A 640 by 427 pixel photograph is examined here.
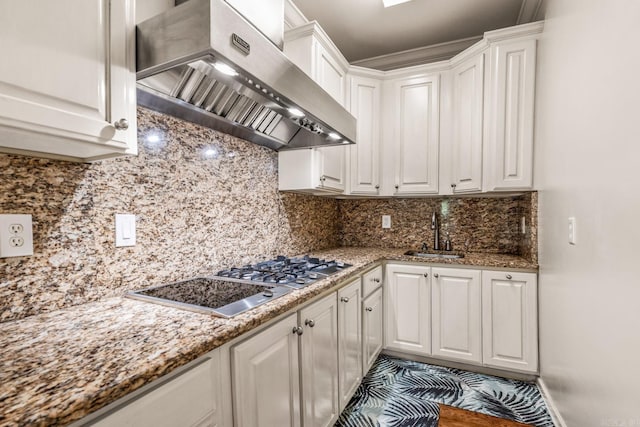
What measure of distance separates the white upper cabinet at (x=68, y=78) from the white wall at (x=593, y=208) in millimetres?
1499

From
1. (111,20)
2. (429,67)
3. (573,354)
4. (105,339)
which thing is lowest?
(573,354)

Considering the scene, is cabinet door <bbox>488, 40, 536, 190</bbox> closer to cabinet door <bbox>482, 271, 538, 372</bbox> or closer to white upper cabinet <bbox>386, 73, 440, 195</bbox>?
white upper cabinet <bbox>386, 73, 440, 195</bbox>

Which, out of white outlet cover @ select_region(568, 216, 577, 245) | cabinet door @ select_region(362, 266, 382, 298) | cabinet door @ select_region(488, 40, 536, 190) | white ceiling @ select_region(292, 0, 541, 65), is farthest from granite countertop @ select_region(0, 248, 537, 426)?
white ceiling @ select_region(292, 0, 541, 65)

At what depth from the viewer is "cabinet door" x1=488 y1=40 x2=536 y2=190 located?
205cm

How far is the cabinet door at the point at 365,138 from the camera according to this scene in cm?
250

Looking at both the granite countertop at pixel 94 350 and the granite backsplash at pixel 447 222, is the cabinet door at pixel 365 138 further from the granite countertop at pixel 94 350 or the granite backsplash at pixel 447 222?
the granite countertop at pixel 94 350

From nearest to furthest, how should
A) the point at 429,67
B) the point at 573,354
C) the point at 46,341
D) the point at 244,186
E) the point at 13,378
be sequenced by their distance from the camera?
1. the point at 13,378
2. the point at 46,341
3. the point at 573,354
4. the point at 244,186
5. the point at 429,67

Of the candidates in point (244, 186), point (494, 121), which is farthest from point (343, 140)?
point (494, 121)

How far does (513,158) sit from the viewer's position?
2.10 metres

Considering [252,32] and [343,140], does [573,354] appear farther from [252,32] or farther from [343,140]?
[252,32]

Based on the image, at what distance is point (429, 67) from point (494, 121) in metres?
0.69

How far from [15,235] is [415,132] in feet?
7.98

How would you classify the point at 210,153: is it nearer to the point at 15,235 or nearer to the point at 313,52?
the point at 15,235

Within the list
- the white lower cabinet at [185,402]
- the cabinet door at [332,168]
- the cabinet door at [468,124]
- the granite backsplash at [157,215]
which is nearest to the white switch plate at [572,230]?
Result: the granite backsplash at [157,215]
